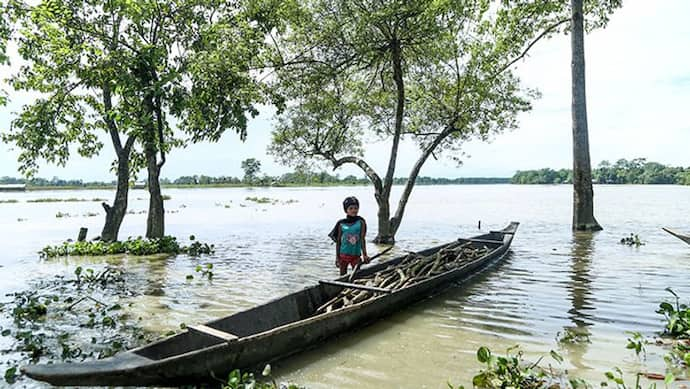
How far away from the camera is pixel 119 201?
48.3 feet

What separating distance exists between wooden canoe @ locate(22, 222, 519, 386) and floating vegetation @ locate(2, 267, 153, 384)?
1.43 metres

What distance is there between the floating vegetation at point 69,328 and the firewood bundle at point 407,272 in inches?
109

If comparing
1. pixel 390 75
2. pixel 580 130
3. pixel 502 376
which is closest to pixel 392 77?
pixel 390 75

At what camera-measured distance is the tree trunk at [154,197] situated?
48.0ft

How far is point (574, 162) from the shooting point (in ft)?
59.7

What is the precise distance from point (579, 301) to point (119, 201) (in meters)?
13.7

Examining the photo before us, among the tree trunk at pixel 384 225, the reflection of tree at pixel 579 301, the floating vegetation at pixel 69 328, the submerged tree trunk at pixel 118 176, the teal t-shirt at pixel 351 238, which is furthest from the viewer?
the tree trunk at pixel 384 225

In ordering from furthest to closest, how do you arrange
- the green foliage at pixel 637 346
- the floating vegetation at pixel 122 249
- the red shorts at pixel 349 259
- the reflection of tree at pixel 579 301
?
the floating vegetation at pixel 122 249 < the red shorts at pixel 349 259 < the reflection of tree at pixel 579 301 < the green foliage at pixel 637 346

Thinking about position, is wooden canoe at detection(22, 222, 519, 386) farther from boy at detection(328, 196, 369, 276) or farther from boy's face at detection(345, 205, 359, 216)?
boy's face at detection(345, 205, 359, 216)

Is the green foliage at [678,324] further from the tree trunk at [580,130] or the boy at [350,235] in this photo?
the tree trunk at [580,130]

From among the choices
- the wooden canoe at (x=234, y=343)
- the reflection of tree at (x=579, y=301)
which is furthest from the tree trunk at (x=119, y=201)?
the reflection of tree at (x=579, y=301)

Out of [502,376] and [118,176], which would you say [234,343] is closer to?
[502,376]

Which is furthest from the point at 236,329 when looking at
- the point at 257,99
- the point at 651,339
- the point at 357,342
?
the point at 257,99

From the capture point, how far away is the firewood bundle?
22.3 feet
